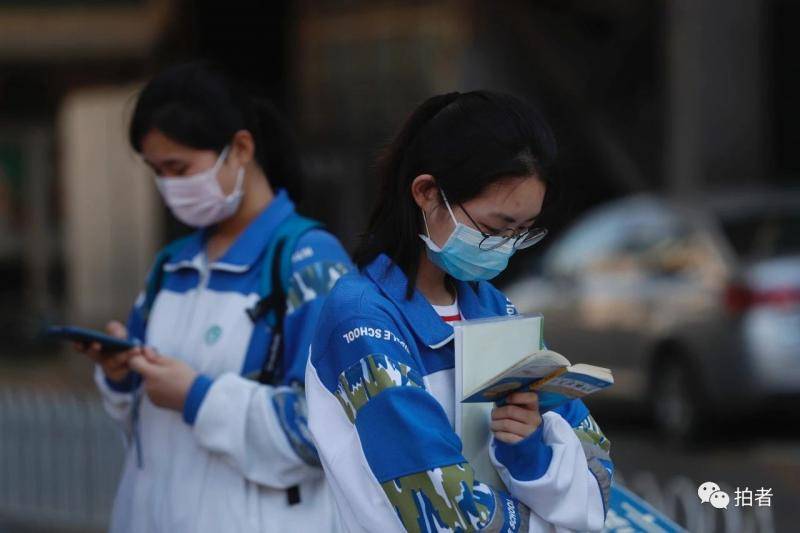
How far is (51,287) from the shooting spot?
22.0m

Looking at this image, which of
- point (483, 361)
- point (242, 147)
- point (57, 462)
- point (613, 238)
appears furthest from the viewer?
point (613, 238)

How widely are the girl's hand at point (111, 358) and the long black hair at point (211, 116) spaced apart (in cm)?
47

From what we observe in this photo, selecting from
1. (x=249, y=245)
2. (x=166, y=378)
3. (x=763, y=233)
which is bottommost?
(x=166, y=378)

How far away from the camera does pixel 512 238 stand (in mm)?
2689

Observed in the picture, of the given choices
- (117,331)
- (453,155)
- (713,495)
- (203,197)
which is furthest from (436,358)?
(713,495)

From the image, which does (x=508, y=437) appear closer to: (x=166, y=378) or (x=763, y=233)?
(x=166, y=378)

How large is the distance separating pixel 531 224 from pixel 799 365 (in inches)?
299

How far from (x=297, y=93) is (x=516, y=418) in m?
18.7

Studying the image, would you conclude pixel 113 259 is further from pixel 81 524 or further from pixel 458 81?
pixel 81 524

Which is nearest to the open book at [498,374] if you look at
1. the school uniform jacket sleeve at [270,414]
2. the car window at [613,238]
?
the school uniform jacket sleeve at [270,414]

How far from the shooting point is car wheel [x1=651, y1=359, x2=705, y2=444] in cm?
1038

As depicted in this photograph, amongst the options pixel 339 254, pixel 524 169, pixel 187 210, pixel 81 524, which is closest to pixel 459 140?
pixel 524 169

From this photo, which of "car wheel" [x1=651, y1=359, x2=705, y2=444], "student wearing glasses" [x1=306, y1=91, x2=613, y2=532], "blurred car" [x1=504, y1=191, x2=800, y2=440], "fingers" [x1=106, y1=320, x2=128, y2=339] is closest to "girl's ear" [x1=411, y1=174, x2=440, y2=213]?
"student wearing glasses" [x1=306, y1=91, x2=613, y2=532]

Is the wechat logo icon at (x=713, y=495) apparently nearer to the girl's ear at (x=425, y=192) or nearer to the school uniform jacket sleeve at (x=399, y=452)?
the school uniform jacket sleeve at (x=399, y=452)
